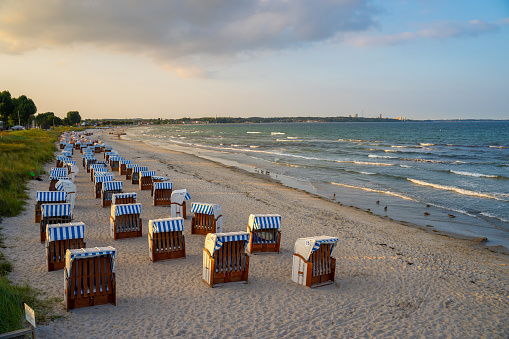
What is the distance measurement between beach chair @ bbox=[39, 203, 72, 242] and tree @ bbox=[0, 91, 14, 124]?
77486 millimetres

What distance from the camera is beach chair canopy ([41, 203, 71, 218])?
11031mm

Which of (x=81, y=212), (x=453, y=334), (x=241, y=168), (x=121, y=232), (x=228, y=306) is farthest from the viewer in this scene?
(x=241, y=168)

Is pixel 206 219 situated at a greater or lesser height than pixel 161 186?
lesser

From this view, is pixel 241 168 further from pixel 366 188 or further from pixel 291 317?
pixel 291 317

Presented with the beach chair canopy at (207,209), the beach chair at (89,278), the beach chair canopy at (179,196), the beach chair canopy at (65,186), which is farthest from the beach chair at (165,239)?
the beach chair canopy at (65,186)

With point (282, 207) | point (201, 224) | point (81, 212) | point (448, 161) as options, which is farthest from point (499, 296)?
point (448, 161)

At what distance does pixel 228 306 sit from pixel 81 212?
32.3 feet

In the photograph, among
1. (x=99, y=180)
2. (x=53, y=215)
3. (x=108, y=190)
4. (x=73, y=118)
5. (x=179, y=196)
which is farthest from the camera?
(x=73, y=118)

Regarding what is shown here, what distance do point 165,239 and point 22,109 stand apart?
8710cm

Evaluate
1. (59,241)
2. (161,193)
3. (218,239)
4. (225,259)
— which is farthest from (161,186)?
(218,239)

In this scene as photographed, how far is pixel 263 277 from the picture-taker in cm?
909

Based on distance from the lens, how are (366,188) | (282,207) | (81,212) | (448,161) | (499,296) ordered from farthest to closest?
1. (448,161)
2. (366,188)
3. (282,207)
4. (81,212)
5. (499,296)

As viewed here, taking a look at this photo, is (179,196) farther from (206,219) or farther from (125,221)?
(125,221)

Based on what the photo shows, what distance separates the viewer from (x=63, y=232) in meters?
8.95
